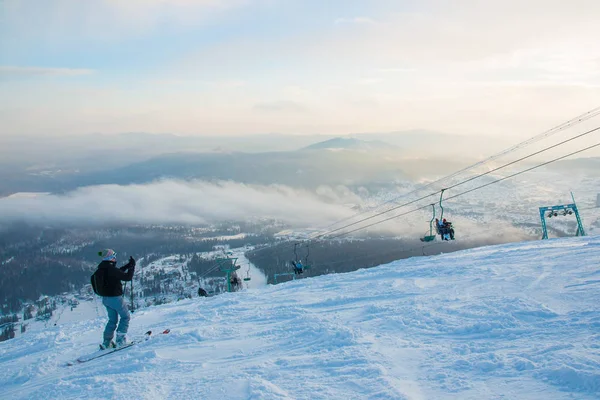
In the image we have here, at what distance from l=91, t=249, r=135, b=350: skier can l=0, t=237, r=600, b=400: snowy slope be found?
64 centimetres

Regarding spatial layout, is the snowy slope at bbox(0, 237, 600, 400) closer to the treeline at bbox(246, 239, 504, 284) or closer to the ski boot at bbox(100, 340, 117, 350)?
the ski boot at bbox(100, 340, 117, 350)

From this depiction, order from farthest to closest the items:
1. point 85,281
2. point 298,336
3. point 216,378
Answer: point 85,281 < point 298,336 < point 216,378

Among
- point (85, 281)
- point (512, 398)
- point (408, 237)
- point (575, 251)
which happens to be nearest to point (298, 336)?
point (512, 398)

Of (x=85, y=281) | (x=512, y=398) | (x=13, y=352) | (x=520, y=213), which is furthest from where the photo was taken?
(x=520, y=213)

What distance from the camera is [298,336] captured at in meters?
7.06

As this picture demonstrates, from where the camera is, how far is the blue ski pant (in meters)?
8.20

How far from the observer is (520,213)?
152125mm

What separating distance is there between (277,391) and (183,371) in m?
2.00

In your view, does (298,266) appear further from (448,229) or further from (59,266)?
(59,266)

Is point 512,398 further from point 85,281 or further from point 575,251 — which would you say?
point 85,281

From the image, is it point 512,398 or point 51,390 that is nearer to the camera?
point 512,398

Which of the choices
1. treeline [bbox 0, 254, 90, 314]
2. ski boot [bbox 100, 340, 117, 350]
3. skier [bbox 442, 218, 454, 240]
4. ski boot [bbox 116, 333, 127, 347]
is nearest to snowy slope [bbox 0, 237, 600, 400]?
ski boot [bbox 100, 340, 117, 350]

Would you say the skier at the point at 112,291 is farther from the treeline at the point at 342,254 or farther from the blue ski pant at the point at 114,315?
the treeline at the point at 342,254

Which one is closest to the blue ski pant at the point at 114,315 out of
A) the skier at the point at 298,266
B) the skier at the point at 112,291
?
the skier at the point at 112,291
